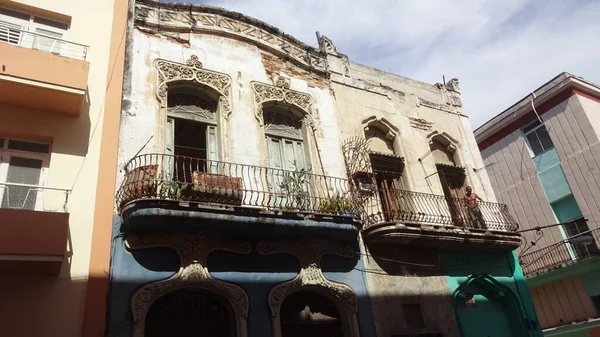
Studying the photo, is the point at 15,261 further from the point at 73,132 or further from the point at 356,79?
the point at 356,79

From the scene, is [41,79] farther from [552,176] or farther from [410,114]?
[552,176]

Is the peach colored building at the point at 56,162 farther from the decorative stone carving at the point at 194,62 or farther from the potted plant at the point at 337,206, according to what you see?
the potted plant at the point at 337,206

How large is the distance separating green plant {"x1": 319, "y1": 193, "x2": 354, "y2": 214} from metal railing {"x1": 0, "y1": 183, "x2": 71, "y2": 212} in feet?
15.4

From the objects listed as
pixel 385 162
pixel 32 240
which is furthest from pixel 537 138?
pixel 32 240

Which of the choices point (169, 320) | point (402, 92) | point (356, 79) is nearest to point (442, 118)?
point (402, 92)

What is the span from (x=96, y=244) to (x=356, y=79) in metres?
8.13

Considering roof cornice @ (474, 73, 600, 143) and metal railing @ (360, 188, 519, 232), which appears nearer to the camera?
metal railing @ (360, 188, 519, 232)

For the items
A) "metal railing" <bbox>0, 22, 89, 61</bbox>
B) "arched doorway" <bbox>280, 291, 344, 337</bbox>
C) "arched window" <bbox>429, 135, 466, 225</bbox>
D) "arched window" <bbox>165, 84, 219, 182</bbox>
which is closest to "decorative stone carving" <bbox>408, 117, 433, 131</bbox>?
"arched window" <bbox>429, 135, 466, 225</bbox>

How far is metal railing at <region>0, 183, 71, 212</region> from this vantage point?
7.11 m

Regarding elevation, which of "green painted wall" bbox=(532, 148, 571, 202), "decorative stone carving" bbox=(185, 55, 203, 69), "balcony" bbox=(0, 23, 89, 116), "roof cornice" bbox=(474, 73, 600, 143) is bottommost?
"balcony" bbox=(0, 23, 89, 116)

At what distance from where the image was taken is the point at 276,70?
1138 cm

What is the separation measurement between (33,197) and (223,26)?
6.00 metres

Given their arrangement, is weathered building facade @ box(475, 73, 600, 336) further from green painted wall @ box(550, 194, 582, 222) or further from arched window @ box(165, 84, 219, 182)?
arched window @ box(165, 84, 219, 182)

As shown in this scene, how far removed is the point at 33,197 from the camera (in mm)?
7258
